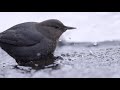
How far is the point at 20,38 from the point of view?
7.59m

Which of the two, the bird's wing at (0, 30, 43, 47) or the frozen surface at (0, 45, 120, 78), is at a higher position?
the bird's wing at (0, 30, 43, 47)

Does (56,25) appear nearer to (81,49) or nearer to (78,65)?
(81,49)

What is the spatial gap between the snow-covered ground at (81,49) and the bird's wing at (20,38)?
0.34 m

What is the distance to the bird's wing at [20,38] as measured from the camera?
7.60m

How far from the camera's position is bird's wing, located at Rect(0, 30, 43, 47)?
7.60m

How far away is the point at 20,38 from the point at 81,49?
3.75ft

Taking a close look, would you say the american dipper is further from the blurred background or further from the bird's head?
the blurred background

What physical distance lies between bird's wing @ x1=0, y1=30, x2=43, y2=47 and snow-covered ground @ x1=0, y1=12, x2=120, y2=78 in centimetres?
34

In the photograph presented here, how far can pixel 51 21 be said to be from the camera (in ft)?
25.7

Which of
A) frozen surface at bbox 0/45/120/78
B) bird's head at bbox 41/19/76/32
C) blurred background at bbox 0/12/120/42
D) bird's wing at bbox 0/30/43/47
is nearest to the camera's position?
frozen surface at bbox 0/45/120/78

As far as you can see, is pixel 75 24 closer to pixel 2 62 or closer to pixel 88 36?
pixel 88 36

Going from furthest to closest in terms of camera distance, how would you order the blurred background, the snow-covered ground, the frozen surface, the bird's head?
the blurred background
the bird's head
the snow-covered ground
the frozen surface

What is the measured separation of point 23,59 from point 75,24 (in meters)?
1.65

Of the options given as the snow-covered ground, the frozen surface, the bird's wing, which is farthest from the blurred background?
the bird's wing
